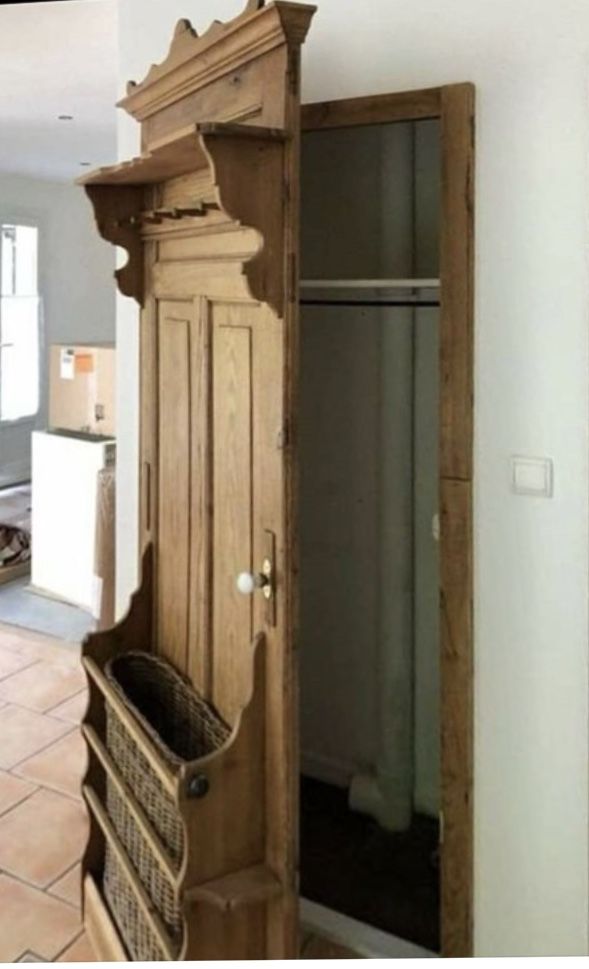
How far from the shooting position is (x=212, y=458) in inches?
65.9

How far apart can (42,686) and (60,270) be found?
12.4 ft

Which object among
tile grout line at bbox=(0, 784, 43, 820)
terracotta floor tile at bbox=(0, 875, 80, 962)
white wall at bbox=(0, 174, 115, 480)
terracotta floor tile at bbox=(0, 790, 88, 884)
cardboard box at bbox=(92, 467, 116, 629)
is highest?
white wall at bbox=(0, 174, 115, 480)

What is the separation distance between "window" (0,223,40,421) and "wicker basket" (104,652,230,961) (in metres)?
4.35

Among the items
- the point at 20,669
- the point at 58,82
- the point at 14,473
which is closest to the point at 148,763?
the point at 20,669

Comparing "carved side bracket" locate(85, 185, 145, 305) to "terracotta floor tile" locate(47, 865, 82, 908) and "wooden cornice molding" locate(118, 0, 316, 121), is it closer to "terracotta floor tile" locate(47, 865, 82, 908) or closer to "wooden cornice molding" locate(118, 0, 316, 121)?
"wooden cornice molding" locate(118, 0, 316, 121)

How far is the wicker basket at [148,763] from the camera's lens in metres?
1.56

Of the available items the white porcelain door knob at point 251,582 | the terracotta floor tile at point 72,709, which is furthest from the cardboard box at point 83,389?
the white porcelain door knob at point 251,582

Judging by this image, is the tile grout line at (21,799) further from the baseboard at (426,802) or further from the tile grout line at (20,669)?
the baseboard at (426,802)

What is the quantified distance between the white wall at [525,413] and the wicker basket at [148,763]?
0.56 metres

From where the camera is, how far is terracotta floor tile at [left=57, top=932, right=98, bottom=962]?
1873 mm

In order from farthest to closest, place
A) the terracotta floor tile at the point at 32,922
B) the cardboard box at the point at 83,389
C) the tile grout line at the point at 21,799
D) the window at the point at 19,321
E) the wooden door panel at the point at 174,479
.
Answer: the window at the point at 19,321
the cardboard box at the point at 83,389
the tile grout line at the point at 21,799
the terracotta floor tile at the point at 32,922
the wooden door panel at the point at 174,479

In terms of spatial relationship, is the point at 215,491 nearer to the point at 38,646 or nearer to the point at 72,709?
the point at 72,709

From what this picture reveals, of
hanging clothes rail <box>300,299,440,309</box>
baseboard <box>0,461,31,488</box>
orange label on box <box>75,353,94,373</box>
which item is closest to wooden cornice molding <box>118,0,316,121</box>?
hanging clothes rail <box>300,299,440,309</box>

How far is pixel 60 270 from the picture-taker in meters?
6.13
